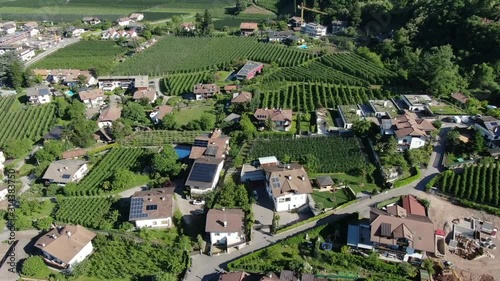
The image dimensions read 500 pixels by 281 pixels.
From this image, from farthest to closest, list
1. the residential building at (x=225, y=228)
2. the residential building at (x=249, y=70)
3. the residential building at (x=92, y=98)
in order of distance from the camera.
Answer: the residential building at (x=249, y=70)
the residential building at (x=92, y=98)
the residential building at (x=225, y=228)

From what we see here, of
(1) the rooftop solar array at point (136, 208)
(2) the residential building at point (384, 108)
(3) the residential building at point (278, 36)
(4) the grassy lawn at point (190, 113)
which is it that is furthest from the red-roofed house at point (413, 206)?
(3) the residential building at point (278, 36)

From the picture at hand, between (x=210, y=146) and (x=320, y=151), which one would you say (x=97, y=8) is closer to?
(x=210, y=146)

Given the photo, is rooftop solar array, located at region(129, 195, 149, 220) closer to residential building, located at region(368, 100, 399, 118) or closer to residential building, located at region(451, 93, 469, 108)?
residential building, located at region(368, 100, 399, 118)

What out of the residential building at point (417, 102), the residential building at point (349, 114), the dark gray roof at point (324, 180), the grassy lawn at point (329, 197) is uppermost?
the residential building at point (417, 102)

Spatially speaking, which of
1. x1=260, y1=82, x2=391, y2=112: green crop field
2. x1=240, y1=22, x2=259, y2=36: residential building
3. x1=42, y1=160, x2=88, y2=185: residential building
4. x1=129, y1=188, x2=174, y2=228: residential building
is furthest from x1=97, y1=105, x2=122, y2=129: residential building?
x1=240, y1=22, x2=259, y2=36: residential building

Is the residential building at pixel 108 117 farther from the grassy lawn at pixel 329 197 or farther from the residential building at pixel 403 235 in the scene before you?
the residential building at pixel 403 235

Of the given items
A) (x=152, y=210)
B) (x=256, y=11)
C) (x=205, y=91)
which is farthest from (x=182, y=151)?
(x=256, y=11)
